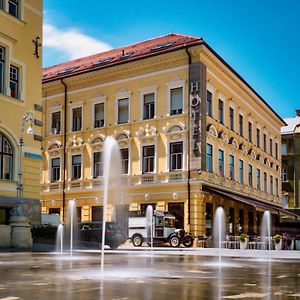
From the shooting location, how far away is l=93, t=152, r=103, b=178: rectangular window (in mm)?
41872

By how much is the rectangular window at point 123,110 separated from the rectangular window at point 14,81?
1249 centimetres

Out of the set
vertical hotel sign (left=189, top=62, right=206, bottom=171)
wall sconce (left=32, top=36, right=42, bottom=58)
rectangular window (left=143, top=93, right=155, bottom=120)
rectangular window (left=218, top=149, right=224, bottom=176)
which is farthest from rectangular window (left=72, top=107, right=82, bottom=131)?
wall sconce (left=32, top=36, right=42, bottom=58)

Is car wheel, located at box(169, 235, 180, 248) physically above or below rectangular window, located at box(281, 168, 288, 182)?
below

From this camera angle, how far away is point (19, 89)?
3014cm

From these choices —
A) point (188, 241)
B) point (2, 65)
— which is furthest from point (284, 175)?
point (2, 65)

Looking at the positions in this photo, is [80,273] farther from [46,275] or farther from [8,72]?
[8,72]

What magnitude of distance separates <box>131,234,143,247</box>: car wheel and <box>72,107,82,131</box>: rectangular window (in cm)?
1197

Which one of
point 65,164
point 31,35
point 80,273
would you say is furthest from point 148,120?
point 80,273

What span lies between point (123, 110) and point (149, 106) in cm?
252

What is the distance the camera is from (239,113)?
149 feet

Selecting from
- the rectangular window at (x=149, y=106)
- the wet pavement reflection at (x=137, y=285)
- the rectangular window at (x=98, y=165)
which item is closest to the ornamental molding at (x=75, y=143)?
the rectangular window at (x=98, y=165)

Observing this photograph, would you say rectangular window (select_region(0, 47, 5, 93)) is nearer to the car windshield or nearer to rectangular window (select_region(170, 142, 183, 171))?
the car windshield

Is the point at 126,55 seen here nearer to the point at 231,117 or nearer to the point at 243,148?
the point at 231,117

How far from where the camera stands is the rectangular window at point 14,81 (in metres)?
29.8
